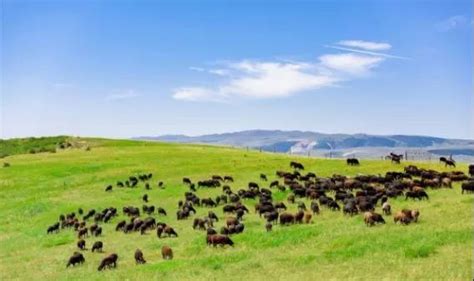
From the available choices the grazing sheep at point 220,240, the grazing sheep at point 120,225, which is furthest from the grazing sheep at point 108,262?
the grazing sheep at point 120,225

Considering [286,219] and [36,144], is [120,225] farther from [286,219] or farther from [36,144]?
[36,144]

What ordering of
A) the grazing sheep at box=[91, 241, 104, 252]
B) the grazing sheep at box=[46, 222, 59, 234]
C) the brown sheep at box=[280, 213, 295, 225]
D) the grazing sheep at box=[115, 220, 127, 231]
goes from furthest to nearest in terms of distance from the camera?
1. the grazing sheep at box=[46, 222, 59, 234]
2. the grazing sheep at box=[115, 220, 127, 231]
3. the brown sheep at box=[280, 213, 295, 225]
4. the grazing sheep at box=[91, 241, 104, 252]

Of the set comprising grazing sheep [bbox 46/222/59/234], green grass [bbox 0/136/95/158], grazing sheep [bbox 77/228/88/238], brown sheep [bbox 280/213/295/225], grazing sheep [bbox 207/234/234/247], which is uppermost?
green grass [bbox 0/136/95/158]

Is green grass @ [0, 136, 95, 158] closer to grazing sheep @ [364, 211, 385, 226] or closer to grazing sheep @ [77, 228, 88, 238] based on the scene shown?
grazing sheep @ [77, 228, 88, 238]

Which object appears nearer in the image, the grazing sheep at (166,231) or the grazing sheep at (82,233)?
the grazing sheep at (166,231)

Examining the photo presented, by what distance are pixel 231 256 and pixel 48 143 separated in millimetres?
91884

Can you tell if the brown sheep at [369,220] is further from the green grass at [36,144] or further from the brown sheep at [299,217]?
the green grass at [36,144]

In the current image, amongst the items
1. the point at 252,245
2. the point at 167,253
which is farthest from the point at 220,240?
the point at 167,253

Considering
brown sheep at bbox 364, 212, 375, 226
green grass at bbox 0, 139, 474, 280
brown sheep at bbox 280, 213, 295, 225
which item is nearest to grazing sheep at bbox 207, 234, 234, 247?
green grass at bbox 0, 139, 474, 280

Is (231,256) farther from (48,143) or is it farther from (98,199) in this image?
(48,143)

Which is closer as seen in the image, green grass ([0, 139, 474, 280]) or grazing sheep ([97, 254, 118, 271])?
green grass ([0, 139, 474, 280])

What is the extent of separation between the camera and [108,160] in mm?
84625

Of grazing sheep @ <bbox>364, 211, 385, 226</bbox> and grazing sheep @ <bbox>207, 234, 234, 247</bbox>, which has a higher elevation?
grazing sheep @ <bbox>364, 211, 385, 226</bbox>

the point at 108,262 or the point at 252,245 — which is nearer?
the point at 108,262
